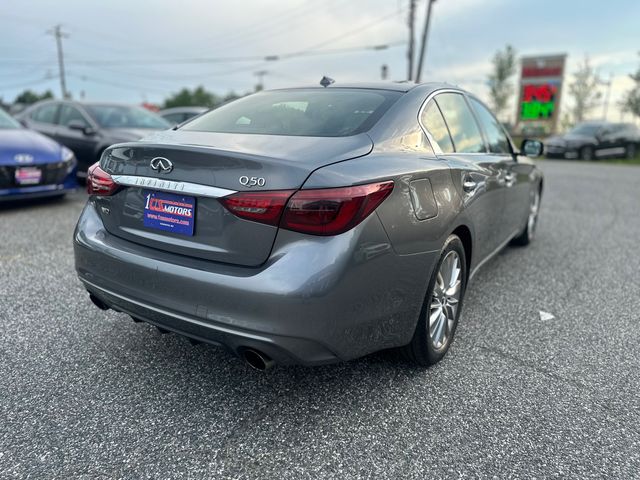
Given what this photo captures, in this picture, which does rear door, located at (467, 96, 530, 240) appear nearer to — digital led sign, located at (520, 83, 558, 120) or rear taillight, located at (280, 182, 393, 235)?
rear taillight, located at (280, 182, 393, 235)

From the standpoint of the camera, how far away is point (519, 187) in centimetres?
425

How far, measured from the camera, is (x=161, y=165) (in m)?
2.16

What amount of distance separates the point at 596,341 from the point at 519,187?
5.18 feet

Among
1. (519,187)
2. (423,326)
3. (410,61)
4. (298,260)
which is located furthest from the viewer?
(410,61)

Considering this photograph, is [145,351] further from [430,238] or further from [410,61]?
[410,61]

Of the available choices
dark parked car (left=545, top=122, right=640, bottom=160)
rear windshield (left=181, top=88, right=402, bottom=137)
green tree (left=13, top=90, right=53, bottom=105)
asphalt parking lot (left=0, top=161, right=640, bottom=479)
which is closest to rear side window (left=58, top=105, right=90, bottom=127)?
asphalt parking lot (left=0, top=161, right=640, bottom=479)

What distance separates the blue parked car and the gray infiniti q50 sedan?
4.08 metres

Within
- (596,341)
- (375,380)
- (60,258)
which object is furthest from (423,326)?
(60,258)

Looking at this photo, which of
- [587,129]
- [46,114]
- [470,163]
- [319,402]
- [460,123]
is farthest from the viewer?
[587,129]

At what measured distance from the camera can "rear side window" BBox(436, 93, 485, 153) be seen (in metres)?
3.12

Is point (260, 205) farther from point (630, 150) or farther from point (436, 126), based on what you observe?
point (630, 150)

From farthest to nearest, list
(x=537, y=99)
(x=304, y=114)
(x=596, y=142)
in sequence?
1. (x=537, y=99)
2. (x=596, y=142)
3. (x=304, y=114)

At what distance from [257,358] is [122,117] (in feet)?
23.1

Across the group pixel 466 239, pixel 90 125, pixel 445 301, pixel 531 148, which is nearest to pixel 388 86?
pixel 466 239
